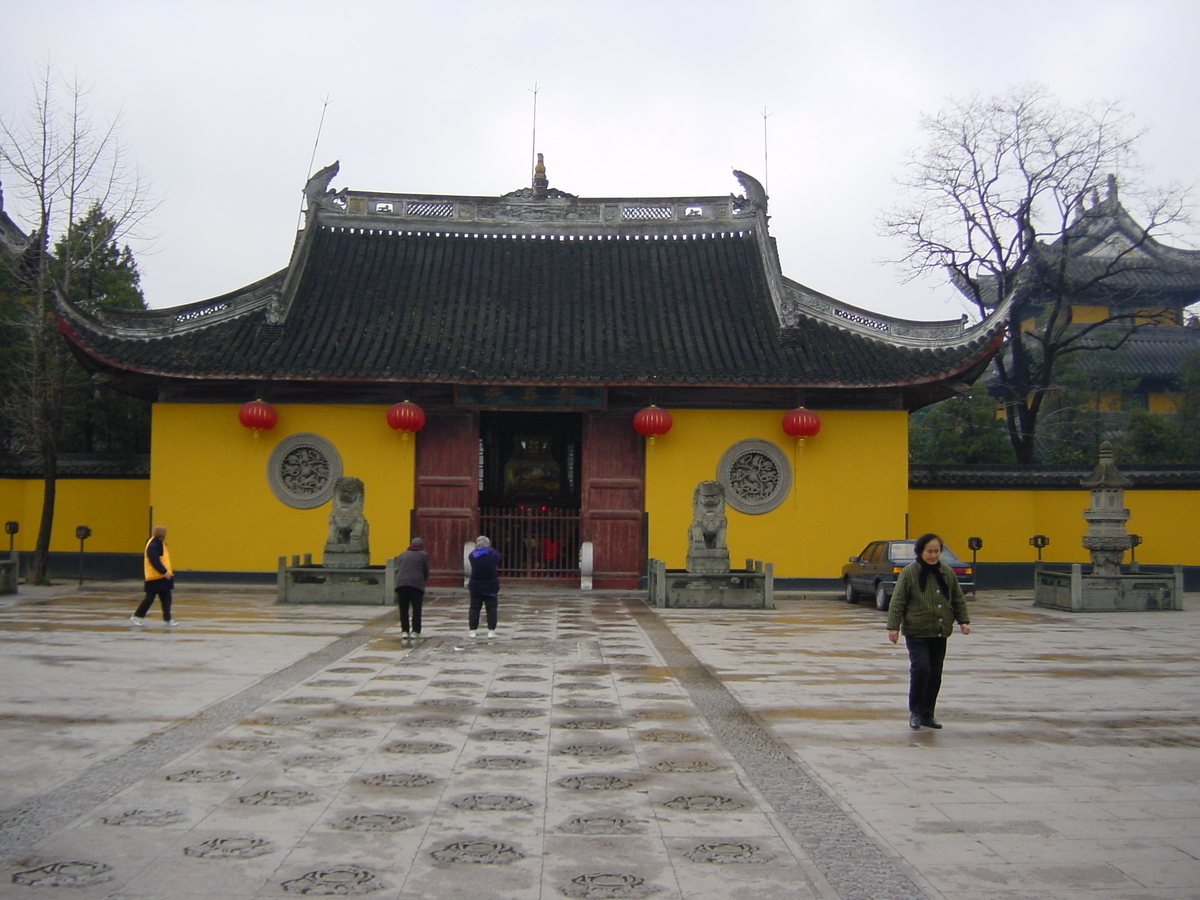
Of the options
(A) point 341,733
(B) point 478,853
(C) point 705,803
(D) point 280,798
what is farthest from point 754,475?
(B) point 478,853

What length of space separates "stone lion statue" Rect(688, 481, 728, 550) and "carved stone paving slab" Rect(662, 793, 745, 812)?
1113 cm

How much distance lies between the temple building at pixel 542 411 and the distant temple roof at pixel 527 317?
2.5 inches

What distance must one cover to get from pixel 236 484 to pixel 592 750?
1438 cm

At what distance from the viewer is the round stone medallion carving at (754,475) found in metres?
19.3

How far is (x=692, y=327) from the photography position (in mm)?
19953

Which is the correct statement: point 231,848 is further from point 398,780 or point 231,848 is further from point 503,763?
point 503,763

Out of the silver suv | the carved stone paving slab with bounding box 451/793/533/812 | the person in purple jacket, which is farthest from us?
the silver suv

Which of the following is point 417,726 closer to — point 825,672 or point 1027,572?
point 825,672

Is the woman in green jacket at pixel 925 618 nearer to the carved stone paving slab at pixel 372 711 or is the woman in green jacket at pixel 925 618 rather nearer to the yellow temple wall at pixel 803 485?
the carved stone paving slab at pixel 372 711

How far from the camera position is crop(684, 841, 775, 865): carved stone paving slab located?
447 centimetres

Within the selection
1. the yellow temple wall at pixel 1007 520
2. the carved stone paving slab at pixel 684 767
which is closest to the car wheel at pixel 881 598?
the yellow temple wall at pixel 1007 520

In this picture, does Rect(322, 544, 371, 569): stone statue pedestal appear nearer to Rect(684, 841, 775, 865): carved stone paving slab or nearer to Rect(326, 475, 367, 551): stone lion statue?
Rect(326, 475, 367, 551): stone lion statue

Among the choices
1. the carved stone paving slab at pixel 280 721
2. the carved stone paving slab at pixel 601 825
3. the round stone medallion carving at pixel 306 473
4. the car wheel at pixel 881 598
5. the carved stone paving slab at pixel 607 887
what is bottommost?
the carved stone paving slab at pixel 607 887

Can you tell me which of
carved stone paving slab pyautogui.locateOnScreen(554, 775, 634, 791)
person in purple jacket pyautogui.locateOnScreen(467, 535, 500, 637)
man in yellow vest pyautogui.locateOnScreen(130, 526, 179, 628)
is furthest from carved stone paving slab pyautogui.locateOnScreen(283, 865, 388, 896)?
man in yellow vest pyautogui.locateOnScreen(130, 526, 179, 628)
